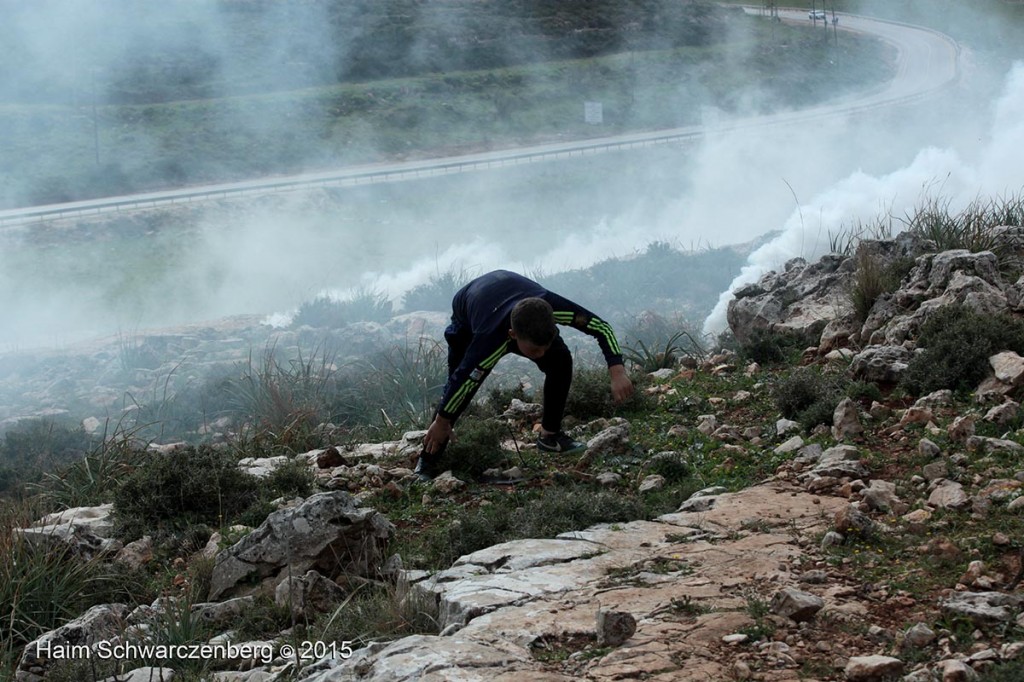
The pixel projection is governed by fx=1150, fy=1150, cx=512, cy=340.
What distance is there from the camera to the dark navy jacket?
6316mm

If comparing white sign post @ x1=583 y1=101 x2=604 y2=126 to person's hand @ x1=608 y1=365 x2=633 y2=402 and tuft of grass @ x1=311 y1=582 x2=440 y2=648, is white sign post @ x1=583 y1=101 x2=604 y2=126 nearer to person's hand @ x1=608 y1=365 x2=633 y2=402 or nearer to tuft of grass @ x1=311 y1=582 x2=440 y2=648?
person's hand @ x1=608 y1=365 x2=633 y2=402

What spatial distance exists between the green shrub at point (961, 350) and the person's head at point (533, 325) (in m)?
2.51

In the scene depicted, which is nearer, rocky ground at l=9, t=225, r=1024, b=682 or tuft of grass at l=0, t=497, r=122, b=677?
rocky ground at l=9, t=225, r=1024, b=682

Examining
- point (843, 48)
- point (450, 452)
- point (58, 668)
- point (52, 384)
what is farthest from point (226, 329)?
point (843, 48)

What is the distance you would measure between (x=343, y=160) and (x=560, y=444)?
91.5 feet

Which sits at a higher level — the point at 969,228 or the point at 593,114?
the point at 969,228

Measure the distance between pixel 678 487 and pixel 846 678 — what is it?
99.8 inches

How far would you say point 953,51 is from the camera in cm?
4519

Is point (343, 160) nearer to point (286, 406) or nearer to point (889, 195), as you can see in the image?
point (889, 195)

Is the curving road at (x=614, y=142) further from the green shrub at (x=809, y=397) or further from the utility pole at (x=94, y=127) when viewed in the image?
the green shrub at (x=809, y=397)

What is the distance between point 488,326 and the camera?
252 inches

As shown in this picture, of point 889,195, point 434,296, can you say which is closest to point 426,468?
point 434,296

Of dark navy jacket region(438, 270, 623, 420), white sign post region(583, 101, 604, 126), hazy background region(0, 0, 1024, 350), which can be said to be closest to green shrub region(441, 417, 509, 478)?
dark navy jacket region(438, 270, 623, 420)

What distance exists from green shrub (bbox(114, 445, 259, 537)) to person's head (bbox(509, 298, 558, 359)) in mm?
2089
